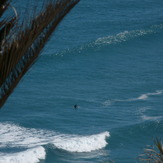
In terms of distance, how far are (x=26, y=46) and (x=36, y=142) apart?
1319 centimetres

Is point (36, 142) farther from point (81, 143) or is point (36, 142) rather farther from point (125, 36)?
point (125, 36)

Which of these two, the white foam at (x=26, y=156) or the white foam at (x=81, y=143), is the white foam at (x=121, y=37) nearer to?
the white foam at (x=81, y=143)

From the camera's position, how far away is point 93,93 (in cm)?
1983

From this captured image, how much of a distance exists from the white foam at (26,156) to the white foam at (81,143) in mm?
703

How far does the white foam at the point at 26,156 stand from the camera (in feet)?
46.4

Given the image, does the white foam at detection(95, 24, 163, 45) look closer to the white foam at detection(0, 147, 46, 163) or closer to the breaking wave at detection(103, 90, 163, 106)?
the breaking wave at detection(103, 90, 163, 106)

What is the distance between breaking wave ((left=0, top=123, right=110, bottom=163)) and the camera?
14.4 metres

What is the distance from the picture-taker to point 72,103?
1891cm

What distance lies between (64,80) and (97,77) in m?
1.71

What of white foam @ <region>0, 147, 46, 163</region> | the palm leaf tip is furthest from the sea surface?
the palm leaf tip

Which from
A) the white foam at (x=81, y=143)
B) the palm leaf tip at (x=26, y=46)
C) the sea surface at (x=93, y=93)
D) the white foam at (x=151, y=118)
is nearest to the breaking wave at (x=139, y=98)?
the sea surface at (x=93, y=93)

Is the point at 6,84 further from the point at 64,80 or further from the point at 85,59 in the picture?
the point at 85,59

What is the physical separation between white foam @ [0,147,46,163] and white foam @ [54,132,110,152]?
27.7 inches

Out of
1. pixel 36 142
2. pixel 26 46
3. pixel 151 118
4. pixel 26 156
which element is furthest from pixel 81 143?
pixel 26 46
